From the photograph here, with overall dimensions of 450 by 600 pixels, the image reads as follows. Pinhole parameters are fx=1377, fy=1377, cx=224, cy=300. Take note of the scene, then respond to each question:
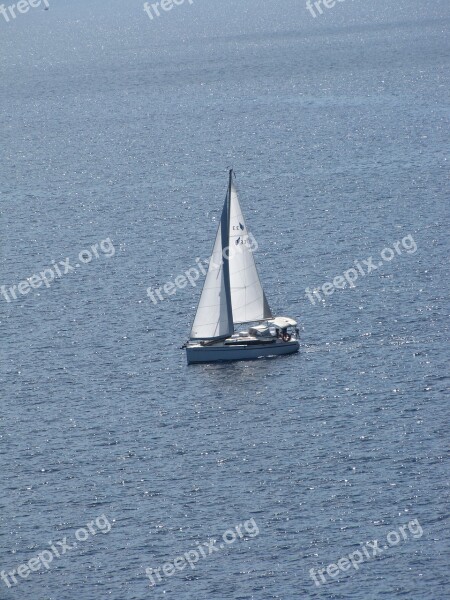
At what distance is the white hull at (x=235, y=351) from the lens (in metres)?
110

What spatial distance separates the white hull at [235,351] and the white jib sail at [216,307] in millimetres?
1568

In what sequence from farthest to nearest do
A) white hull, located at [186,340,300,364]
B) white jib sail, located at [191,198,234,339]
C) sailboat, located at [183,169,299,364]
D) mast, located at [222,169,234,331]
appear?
white jib sail, located at [191,198,234,339]
mast, located at [222,169,234,331]
sailboat, located at [183,169,299,364]
white hull, located at [186,340,300,364]

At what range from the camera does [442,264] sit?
134 meters

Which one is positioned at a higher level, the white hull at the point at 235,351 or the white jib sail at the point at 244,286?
the white jib sail at the point at 244,286

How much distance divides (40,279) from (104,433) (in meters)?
44.5

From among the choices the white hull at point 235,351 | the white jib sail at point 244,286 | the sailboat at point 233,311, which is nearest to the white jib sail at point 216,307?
the sailboat at point 233,311

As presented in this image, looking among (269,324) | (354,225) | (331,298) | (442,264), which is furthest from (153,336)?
(354,225)

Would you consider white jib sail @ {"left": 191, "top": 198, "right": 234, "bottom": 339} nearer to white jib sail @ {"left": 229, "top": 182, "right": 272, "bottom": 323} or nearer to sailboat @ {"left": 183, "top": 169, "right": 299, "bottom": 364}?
sailboat @ {"left": 183, "top": 169, "right": 299, "bottom": 364}

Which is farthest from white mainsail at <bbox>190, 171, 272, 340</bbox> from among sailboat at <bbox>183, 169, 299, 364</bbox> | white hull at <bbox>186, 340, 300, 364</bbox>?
white hull at <bbox>186, 340, 300, 364</bbox>

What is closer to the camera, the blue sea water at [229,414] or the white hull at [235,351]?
the blue sea water at [229,414]

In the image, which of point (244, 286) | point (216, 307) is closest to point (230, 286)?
point (244, 286)

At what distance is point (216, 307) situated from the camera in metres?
112

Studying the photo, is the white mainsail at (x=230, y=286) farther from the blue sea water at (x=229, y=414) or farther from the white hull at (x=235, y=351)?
the blue sea water at (x=229, y=414)

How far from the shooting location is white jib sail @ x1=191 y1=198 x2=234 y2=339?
112000mm
